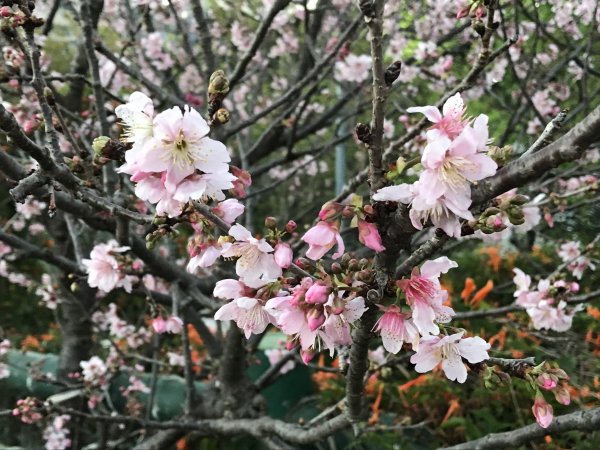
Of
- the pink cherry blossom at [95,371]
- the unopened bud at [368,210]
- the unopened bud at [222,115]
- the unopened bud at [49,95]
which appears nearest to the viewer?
the unopened bud at [368,210]

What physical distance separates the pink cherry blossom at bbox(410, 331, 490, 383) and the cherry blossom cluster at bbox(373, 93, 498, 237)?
34cm

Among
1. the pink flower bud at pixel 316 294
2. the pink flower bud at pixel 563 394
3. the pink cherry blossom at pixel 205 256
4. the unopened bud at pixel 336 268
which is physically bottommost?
the pink flower bud at pixel 563 394

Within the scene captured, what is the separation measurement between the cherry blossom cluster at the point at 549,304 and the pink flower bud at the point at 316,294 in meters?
1.47

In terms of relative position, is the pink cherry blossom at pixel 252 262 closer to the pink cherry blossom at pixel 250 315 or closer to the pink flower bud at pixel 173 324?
the pink cherry blossom at pixel 250 315

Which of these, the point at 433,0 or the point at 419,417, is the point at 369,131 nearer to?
the point at 419,417

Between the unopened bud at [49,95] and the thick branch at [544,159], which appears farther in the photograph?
the unopened bud at [49,95]

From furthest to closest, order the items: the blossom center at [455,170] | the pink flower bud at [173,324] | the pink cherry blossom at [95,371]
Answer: the pink cherry blossom at [95,371] < the pink flower bud at [173,324] < the blossom center at [455,170]

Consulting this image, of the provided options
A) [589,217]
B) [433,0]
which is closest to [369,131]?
[433,0]

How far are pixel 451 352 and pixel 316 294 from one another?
1.35 ft

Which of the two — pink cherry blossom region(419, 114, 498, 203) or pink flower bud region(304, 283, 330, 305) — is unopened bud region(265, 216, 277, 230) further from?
pink cherry blossom region(419, 114, 498, 203)

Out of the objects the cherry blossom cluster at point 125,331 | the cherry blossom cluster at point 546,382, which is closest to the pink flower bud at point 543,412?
the cherry blossom cluster at point 546,382

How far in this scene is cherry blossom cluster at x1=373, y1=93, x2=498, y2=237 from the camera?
0.82 metres

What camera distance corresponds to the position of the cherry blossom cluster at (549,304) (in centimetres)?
209

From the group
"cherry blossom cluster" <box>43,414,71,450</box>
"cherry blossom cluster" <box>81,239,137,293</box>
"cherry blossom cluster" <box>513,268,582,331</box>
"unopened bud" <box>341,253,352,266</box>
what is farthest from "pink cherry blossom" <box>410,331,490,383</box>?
"cherry blossom cluster" <box>43,414,71,450</box>
